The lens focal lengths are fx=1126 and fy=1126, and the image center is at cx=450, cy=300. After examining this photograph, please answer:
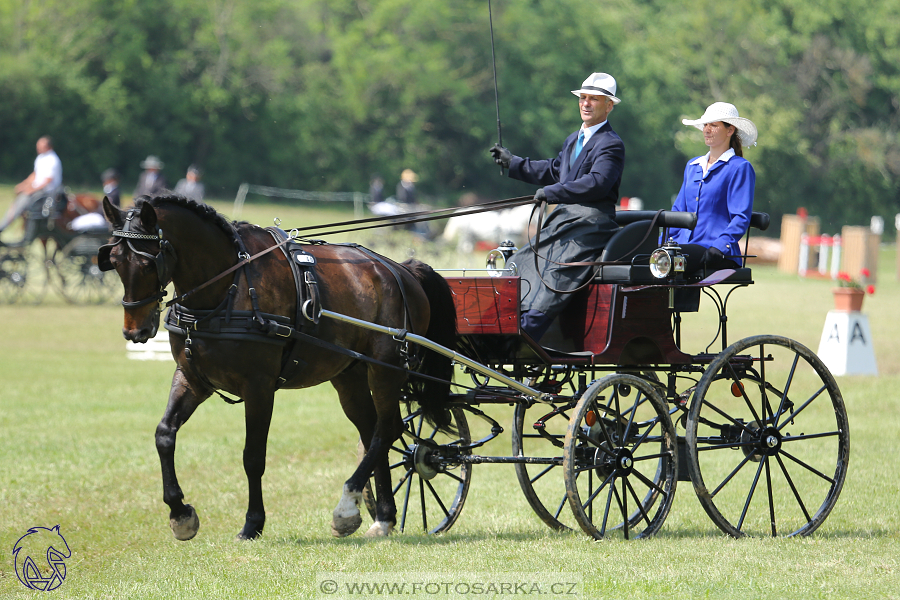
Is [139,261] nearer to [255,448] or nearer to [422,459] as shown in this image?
[255,448]

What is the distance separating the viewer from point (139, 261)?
530cm

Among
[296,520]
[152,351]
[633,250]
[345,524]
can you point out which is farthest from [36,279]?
[633,250]

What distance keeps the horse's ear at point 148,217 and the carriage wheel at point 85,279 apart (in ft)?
48.1

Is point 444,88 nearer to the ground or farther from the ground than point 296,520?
farther from the ground

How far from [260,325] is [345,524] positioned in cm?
117

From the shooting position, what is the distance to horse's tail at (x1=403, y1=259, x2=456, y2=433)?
6484 mm

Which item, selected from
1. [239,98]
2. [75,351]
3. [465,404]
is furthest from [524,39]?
[465,404]

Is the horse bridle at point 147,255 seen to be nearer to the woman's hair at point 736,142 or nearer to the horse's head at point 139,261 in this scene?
the horse's head at point 139,261

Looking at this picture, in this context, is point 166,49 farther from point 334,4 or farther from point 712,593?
point 712,593

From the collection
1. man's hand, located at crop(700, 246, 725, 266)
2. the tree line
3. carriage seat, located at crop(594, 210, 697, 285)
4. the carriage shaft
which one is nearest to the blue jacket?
man's hand, located at crop(700, 246, 725, 266)

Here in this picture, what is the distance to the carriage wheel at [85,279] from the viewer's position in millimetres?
19688

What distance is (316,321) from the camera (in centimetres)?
577

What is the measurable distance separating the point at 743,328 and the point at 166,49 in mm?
36488

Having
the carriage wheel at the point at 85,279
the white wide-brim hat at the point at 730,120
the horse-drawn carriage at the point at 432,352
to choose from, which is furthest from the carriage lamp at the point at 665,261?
the carriage wheel at the point at 85,279
